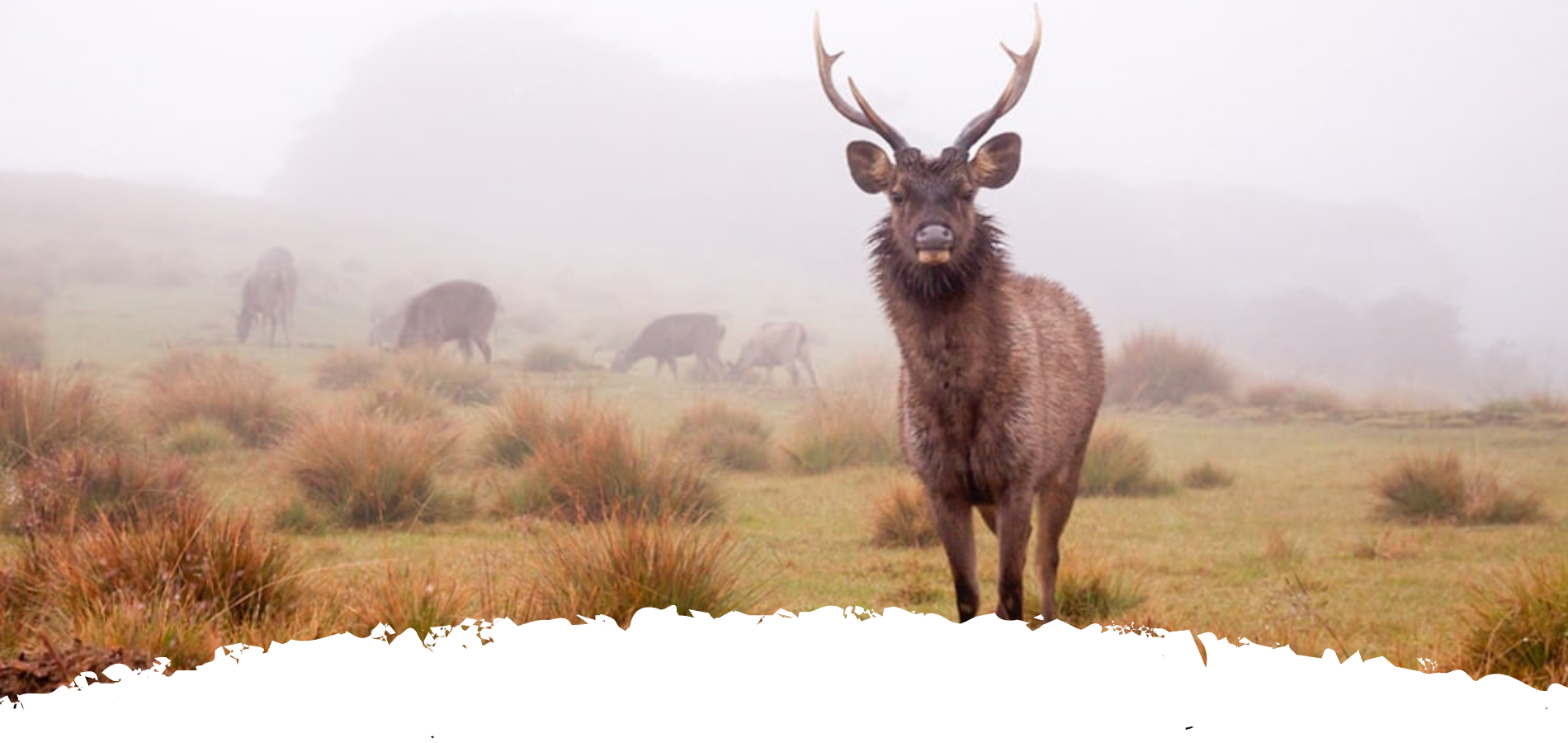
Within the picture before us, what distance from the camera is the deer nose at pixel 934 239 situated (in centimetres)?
489

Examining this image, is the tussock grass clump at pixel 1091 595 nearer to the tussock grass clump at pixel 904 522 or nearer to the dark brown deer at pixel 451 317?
the tussock grass clump at pixel 904 522

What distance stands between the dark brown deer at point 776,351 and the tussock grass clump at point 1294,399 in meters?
7.10

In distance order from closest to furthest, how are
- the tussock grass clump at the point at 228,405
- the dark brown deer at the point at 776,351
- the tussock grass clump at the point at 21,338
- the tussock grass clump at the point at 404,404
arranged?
the tussock grass clump at the point at 228,405, the tussock grass clump at the point at 404,404, the tussock grass clump at the point at 21,338, the dark brown deer at the point at 776,351

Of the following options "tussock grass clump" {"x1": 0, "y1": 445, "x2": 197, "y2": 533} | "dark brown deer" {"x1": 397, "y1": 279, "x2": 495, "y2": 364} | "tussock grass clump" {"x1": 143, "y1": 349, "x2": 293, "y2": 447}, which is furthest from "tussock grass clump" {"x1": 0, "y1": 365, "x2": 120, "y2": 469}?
"dark brown deer" {"x1": 397, "y1": 279, "x2": 495, "y2": 364}

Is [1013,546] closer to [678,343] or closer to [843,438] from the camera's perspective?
[843,438]

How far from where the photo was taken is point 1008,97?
18.2ft

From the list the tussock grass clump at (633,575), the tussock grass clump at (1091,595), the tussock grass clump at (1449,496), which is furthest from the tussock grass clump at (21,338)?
Answer: the tussock grass clump at (1449,496)

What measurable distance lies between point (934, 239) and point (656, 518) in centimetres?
296

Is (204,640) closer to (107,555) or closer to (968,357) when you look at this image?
(107,555)

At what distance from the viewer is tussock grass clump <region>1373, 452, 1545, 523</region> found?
9211 mm

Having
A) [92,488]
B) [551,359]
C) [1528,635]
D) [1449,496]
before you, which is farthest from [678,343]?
[1528,635]

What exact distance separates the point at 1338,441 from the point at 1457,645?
Answer: 9609 millimetres

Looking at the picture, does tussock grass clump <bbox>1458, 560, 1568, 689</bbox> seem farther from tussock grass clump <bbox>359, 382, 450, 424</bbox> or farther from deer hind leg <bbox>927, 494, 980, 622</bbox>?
tussock grass clump <bbox>359, 382, 450, 424</bbox>

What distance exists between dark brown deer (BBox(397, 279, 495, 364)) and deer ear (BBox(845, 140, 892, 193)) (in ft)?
55.8
